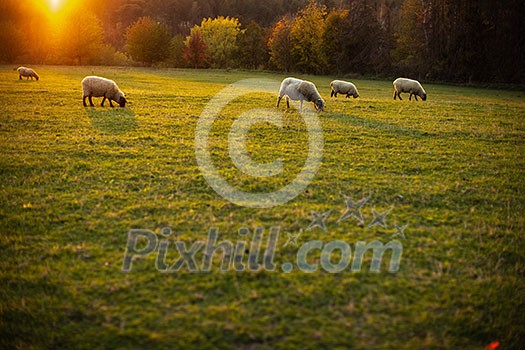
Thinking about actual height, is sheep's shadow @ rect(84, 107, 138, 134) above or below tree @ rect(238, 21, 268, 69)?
below

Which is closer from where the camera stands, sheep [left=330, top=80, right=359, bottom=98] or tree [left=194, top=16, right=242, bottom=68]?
sheep [left=330, top=80, right=359, bottom=98]

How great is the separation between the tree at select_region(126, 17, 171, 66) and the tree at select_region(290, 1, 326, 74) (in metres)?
31.1

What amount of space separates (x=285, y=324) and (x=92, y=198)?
4848 millimetres

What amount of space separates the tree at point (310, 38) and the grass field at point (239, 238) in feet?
188

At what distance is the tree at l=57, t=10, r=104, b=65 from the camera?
71.2 m

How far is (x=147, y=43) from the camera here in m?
75.6

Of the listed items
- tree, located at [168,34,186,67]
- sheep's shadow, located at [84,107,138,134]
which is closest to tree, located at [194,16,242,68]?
tree, located at [168,34,186,67]

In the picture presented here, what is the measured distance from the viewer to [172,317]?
3.73 meters

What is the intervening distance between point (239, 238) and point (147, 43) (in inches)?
3175

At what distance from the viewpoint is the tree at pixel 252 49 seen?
258 feet

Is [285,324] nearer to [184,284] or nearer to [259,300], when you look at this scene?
[259,300]

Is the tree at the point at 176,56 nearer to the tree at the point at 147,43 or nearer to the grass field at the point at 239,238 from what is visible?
the tree at the point at 147,43
